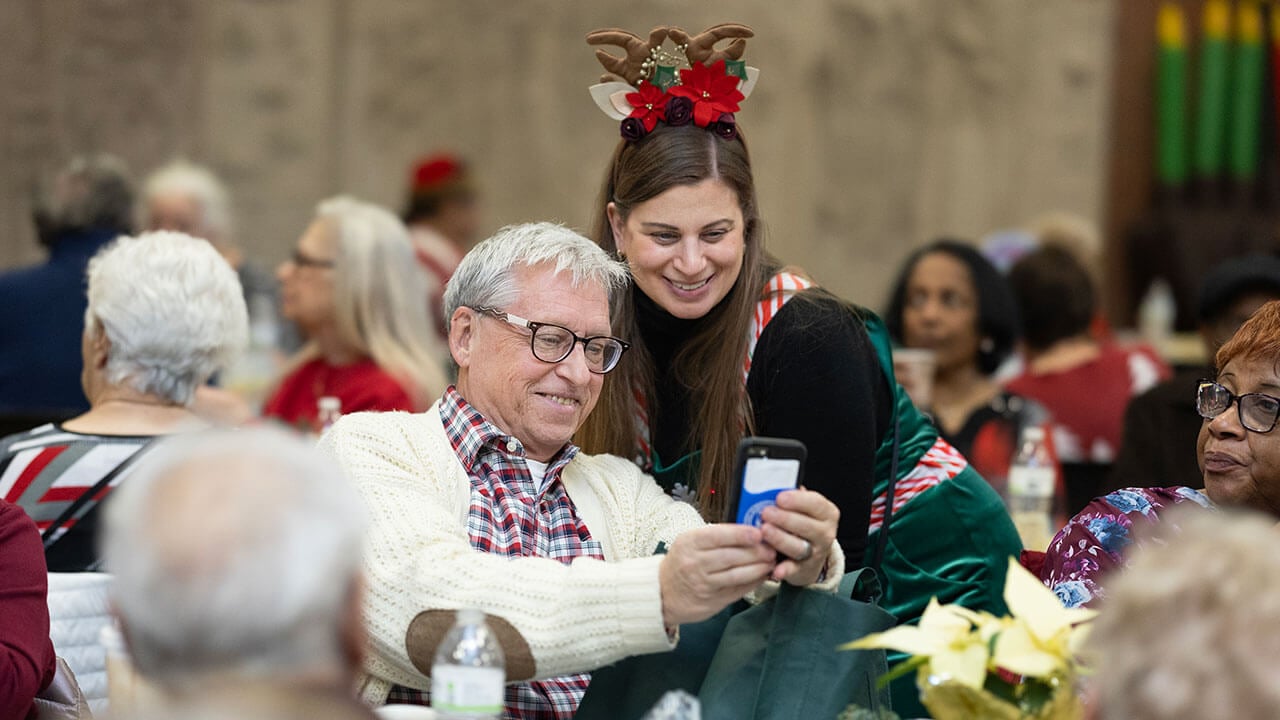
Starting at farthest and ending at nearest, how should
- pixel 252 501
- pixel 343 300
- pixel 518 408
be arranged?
pixel 343 300 < pixel 518 408 < pixel 252 501

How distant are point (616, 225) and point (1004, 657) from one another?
4.60 ft

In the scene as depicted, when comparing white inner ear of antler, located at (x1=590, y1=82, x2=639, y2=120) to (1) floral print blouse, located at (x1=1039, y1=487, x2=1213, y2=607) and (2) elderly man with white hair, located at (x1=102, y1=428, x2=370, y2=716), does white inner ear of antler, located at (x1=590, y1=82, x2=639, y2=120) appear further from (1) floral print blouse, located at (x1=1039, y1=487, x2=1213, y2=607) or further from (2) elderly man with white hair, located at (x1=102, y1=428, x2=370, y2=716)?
(2) elderly man with white hair, located at (x1=102, y1=428, x2=370, y2=716)

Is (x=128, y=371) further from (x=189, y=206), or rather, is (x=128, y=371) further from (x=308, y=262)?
(x=189, y=206)

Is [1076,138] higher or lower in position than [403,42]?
lower

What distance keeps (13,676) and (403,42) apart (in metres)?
5.78

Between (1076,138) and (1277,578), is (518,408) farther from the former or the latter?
(1076,138)

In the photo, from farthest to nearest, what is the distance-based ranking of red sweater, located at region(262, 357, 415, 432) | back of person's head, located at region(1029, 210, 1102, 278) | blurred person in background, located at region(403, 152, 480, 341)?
blurred person in background, located at region(403, 152, 480, 341), back of person's head, located at region(1029, 210, 1102, 278), red sweater, located at region(262, 357, 415, 432)

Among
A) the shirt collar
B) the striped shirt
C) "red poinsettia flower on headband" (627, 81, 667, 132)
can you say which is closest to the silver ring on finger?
the shirt collar

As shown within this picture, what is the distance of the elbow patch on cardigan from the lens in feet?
7.25

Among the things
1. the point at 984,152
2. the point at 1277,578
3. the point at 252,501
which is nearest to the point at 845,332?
the point at 1277,578

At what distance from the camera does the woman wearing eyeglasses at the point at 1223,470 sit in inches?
99.0

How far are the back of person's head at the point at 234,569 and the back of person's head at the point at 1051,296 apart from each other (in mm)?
4806

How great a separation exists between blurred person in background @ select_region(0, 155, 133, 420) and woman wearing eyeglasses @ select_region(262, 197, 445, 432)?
28.4 inches

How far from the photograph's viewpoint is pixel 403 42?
25.3 ft
